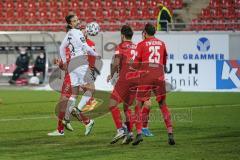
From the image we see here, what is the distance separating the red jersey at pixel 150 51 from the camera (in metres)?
13.0

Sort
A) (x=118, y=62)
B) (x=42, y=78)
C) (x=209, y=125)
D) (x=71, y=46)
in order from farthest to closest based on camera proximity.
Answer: (x=42, y=78), (x=209, y=125), (x=71, y=46), (x=118, y=62)

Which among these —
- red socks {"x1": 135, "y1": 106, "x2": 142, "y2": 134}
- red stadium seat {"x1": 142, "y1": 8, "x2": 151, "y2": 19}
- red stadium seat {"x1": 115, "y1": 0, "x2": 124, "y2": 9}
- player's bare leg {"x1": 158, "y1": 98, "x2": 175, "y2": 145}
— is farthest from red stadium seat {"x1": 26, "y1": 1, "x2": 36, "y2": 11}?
player's bare leg {"x1": 158, "y1": 98, "x2": 175, "y2": 145}

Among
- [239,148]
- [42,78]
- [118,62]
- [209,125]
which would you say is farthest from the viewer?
[42,78]

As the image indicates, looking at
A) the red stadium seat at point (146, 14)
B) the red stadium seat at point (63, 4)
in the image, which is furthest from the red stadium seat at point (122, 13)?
the red stadium seat at point (63, 4)

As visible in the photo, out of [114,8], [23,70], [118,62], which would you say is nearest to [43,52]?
[23,70]

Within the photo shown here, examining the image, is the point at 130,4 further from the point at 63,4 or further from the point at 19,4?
the point at 19,4

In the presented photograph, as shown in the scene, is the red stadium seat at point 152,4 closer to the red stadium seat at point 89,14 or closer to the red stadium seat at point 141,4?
the red stadium seat at point 141,4

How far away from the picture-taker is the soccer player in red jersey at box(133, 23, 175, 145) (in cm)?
1301

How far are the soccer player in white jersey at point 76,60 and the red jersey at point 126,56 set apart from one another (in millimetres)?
1011

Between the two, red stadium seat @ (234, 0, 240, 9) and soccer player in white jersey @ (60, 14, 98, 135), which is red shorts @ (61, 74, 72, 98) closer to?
soccer player in white jersey @ (60, 14, 98, 135)

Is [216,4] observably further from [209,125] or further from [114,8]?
[209,125]

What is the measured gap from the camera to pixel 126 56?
45.3 ft

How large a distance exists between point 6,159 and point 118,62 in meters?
3.31

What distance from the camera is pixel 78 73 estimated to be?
15.0 meters
